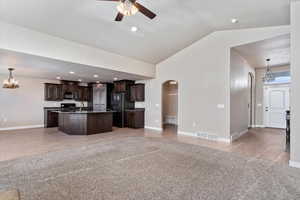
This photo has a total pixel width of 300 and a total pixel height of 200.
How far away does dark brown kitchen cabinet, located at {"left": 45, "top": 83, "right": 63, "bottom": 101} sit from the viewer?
8352 mm

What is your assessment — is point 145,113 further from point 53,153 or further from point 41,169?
point 41,169

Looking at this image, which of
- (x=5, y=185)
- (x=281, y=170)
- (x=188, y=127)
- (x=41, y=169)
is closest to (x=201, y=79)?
(x=188, y=127)

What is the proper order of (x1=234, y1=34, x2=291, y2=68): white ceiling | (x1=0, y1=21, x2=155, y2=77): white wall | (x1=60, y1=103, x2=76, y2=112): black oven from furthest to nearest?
(x1=60, y1=103, x2=76, y2=112): black oven < (x1=234, y1=34, x2=291, y2=68): white ceiling < (x1=0, y1=21, x2=155, y2=77): white wall

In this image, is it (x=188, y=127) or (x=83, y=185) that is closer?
(x=83, y=185)

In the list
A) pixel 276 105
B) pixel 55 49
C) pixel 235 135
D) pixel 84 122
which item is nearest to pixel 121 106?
pixel 84 122

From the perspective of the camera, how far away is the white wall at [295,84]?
10.5 ft

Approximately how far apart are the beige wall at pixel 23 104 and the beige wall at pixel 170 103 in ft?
21.0

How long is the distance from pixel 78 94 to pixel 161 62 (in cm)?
535

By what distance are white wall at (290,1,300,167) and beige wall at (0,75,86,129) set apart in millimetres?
9818

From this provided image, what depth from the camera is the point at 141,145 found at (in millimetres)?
4773

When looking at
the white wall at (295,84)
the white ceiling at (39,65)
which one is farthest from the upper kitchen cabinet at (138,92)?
the white wall at (295,84)

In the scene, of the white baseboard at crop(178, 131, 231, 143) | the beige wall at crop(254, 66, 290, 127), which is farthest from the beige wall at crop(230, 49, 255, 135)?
the beige wall at crop(254, 66, 290, 127)

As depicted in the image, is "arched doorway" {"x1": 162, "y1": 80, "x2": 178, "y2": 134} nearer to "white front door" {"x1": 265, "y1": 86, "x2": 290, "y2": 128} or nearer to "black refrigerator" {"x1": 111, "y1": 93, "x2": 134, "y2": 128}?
"black refrigerator" {"x1": 111, "y1": 93, "x2": 134, "y2": 128}

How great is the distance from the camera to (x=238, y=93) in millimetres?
5984
